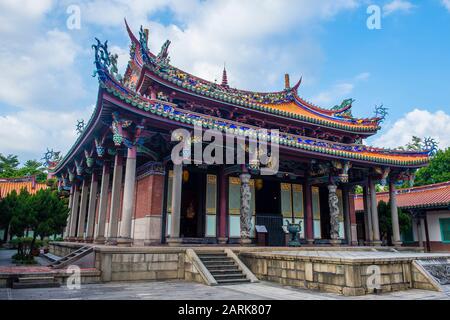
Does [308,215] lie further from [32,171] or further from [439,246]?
[32,171]

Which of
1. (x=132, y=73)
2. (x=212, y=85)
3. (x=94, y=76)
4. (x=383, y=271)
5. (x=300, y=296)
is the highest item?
(x=132, y=73)

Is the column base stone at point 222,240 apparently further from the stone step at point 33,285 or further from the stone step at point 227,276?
the stone step at point 33,285

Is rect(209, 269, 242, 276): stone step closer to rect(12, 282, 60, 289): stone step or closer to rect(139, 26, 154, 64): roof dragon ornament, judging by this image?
rect(12, 282, 60, 289): stone step

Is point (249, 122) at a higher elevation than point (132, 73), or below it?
below

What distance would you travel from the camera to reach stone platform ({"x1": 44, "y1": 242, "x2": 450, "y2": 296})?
8.34 metres

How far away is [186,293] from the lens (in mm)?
8422

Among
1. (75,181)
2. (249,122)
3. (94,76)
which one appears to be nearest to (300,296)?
(94,76)

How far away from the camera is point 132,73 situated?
66.5 feet

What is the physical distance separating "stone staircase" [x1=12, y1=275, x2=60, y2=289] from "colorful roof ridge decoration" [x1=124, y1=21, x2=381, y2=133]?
8.90m

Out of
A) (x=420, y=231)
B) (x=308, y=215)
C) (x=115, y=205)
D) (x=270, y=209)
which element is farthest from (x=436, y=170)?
(x=115, y=205)

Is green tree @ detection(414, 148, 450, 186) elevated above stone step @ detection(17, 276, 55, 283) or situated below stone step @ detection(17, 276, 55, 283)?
above

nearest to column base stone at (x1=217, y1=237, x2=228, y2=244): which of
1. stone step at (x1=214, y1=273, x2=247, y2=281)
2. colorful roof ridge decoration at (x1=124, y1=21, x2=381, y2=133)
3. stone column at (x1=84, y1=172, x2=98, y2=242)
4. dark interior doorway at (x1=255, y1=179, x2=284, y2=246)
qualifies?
dark interior doorway at (x1=255, y1=179, x2=284, y2=246)

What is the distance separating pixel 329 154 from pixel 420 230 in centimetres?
1313
